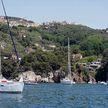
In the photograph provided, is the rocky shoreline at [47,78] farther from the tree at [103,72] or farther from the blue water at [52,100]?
the blue water at [52,100]

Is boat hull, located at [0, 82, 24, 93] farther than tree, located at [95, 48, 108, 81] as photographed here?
No

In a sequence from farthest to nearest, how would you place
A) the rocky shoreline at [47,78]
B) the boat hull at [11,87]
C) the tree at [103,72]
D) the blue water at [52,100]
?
the tree at [103,72], the rocky shoreline at [47,78], the boat hull at [11,87], the blue water at [52,100]

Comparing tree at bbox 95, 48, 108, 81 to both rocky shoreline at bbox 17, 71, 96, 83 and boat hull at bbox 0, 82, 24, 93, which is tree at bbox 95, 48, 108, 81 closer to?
rocky shoreline at bbox 17, 71, 96, 83

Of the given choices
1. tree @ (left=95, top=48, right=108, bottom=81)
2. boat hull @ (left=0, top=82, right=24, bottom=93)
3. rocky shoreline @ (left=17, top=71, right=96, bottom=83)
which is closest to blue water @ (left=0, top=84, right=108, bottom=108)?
boat hull @ (left=0, top=82, right=24, bottom=93)

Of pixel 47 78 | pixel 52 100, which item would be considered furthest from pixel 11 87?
pixel 47 78

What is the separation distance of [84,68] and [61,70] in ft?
46.2

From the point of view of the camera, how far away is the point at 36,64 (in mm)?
185000

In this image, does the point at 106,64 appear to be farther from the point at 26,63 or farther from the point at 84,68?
the point at 26,63

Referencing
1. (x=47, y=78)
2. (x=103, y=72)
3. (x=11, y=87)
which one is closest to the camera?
(x=11, y=87)

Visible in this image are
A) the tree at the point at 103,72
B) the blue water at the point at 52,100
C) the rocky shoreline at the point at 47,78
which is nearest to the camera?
the blue water at the point at 52,100

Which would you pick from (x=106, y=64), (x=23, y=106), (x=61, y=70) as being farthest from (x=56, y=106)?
(x=106, y=64)

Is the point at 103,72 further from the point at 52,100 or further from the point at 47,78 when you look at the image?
the point at 52,100

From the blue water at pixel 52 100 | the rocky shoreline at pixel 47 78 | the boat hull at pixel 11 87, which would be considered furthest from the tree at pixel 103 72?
the boat hull at pixel 11 87

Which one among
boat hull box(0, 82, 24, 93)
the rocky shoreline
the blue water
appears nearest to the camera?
the blue water
